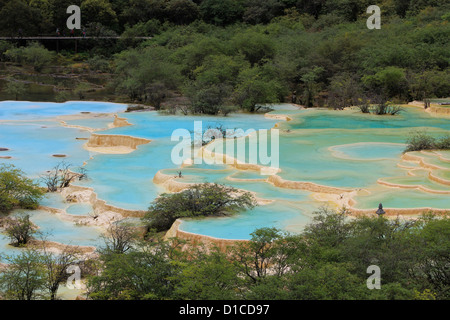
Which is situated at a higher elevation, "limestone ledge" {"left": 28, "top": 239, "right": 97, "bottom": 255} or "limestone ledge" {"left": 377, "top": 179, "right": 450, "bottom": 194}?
"limestone ledge" {"left": 377, "top": 179, "right": 450, "bottom": 194}

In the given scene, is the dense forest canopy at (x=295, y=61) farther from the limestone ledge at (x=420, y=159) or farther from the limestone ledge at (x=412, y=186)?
the limestone ledge at (x=412, y=186)

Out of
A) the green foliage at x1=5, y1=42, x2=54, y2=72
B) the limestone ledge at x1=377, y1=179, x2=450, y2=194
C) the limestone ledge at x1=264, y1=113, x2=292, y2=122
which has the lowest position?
the limestone ledge at x1=377, y1=179, x2=450, y2=194

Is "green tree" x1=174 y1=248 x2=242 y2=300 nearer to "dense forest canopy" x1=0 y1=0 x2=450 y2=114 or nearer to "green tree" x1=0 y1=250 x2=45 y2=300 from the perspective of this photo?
"green tree" x1=0 y1=250 x2=45 y2=300

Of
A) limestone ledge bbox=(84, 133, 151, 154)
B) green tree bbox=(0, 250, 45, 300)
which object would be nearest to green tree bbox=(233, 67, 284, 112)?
limestone ledge bbox=(84, 133, 151, 154)

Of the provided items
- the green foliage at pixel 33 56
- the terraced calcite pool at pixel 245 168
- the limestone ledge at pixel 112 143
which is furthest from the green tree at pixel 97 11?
the limestone ledge at pixel 112 143

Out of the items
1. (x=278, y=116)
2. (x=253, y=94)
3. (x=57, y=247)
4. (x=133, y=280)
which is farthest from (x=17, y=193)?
(x=253, y=94)
